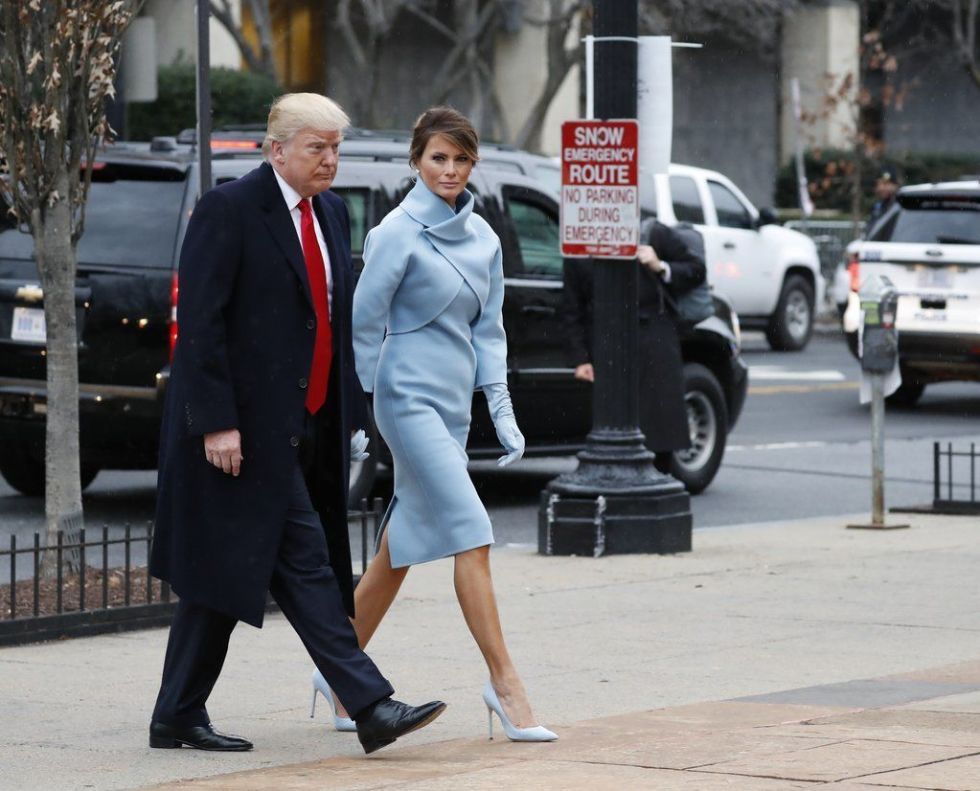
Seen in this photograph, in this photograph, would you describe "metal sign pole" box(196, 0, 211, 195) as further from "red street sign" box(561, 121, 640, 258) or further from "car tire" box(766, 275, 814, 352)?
"car tire" box(766, 275, 814, 352)

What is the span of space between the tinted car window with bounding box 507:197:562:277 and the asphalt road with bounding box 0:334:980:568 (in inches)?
55.4

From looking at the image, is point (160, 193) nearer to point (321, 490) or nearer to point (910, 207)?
point (321, 490)

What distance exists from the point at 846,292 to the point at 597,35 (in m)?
12.6

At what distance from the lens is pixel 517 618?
8742 mm

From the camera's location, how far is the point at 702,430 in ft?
44.8

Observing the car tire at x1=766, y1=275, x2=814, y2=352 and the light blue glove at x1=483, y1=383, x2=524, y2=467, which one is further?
the car tire at x1=766, y1=275, x2=814, y2=352

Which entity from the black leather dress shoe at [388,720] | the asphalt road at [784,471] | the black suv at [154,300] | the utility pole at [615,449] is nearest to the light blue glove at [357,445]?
the black leather dress shoe at [388,720]

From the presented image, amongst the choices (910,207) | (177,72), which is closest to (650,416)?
(910,207)

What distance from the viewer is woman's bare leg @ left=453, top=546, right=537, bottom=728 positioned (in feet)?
20.4

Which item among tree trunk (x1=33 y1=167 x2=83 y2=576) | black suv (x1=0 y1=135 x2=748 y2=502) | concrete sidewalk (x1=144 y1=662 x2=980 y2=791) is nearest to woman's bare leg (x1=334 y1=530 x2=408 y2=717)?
concrete sidewalk (x1=144 y1=662 x2=980 y2=791)

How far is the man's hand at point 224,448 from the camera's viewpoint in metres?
6.00

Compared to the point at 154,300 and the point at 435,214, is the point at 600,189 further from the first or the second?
the point at 435,214

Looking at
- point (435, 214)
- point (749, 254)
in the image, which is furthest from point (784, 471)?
point (749, 254)

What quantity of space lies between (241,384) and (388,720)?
0.99 meters
